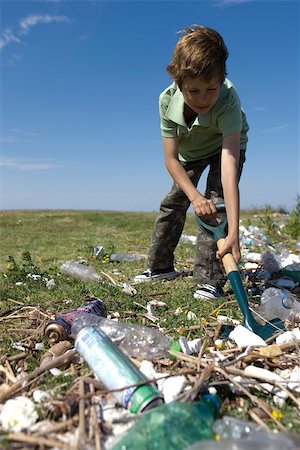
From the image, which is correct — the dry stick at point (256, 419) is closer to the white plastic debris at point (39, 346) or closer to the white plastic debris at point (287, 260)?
the white plastic debris at point (39, 346)

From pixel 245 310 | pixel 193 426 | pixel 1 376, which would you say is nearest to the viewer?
pixel 193 426

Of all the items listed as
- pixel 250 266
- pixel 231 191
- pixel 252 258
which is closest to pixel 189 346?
pixel 231 191

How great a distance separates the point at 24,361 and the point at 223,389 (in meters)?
1.11

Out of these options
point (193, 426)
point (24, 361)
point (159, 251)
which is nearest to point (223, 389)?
point (193, 426)

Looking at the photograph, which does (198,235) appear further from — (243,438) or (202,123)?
(243,438)

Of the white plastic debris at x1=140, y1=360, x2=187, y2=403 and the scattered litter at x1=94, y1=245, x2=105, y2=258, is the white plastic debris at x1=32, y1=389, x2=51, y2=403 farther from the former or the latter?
the scattered litter at x1=94, y1=245, x2=105, y2=258

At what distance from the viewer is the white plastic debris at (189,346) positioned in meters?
2.34

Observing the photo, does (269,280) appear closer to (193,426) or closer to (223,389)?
(223,389)

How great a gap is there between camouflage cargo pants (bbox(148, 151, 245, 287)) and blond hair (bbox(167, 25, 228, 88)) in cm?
108

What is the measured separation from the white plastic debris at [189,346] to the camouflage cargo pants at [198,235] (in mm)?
1512

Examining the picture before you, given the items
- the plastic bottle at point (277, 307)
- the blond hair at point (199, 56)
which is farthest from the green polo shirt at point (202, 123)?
the plastic bottle at point (277, 307)

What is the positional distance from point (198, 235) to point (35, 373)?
2.34 meters

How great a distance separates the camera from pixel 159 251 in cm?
465

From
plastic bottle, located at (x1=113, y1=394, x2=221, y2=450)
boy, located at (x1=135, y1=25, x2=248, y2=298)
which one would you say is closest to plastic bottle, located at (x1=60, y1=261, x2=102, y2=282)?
boy, located at (x1=135, y1=25, x2=248, y2=298)
